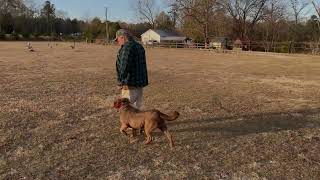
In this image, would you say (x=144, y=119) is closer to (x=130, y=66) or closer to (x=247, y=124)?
(x=130, y=66)

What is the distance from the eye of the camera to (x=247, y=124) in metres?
8.14

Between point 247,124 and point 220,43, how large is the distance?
152ft

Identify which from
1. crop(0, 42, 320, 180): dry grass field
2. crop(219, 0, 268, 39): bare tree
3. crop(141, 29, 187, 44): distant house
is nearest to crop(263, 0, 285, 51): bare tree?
crop(219, 0, 268, 39): bare tree

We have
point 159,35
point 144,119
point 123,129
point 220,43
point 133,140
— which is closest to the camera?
point 144,119

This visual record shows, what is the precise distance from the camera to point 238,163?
5.82 m

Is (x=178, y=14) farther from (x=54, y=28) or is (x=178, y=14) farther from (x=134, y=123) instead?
(x=134, y=123)

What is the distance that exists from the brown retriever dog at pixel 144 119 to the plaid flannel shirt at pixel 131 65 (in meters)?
0.38

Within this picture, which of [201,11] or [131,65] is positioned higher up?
[201,11]

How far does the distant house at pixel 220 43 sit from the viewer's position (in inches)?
2029

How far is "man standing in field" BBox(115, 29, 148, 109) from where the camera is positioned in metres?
6.79

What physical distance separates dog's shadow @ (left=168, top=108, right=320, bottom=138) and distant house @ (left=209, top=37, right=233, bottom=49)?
41719 mm

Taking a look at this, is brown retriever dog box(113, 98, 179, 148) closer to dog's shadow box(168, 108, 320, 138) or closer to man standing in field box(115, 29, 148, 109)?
man standing in field box(115, 29, 148, 109)

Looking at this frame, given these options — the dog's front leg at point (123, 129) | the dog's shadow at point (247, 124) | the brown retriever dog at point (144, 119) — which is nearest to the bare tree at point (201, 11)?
the dog's shadow at point (247, 124)

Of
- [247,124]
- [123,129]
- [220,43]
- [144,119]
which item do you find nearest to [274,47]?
[220,43]
